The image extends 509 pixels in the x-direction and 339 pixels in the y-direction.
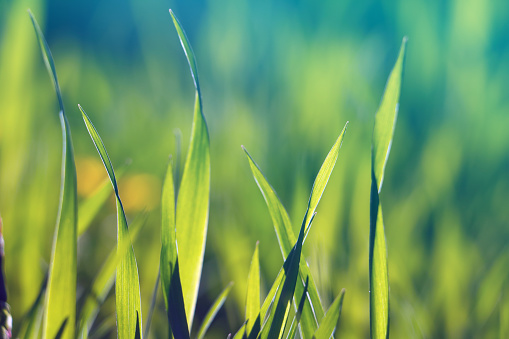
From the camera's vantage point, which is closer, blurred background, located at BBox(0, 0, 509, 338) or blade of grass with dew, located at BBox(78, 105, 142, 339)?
blade of grass with dew, located at BBox(78, 105, 142, 339)

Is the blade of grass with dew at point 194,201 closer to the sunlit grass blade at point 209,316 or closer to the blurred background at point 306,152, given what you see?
the sunlit grass blade at point 209,316

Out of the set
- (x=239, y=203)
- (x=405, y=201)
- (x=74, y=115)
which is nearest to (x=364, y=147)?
(x=405, y=201)

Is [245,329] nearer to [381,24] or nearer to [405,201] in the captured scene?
[405,201]

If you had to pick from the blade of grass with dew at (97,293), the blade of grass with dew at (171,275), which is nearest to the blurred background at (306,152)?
the blade of grass with dew at (97,293)

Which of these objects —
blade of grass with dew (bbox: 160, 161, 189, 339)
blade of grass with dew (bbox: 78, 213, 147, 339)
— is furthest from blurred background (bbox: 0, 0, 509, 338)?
blade of grass with dew (bbox: 160, 161, 189, 339)

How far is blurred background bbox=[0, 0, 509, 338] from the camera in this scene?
0.49m

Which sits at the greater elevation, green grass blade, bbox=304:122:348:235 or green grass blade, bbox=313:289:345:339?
green grass blade, bbox=304:122:348:235

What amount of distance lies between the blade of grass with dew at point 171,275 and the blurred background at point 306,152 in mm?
150

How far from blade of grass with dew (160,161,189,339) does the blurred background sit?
0.49 feet

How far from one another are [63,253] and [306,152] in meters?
0.41

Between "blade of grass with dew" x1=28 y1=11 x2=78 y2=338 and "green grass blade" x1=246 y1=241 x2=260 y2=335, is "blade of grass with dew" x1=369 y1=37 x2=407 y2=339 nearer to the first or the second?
"green grass blade" x1=246 y1=241 x2=260 y2=335

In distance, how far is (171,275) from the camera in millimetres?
250

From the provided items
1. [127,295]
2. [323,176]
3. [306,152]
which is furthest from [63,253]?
[306,152]

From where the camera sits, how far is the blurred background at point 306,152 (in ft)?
1.60
